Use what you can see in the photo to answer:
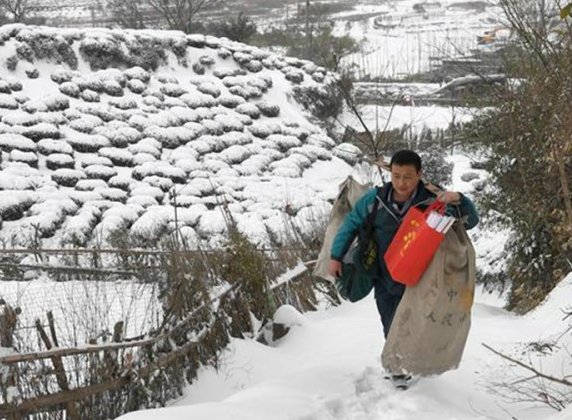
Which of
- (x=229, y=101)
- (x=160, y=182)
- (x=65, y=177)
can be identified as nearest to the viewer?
(x=65, y=177)

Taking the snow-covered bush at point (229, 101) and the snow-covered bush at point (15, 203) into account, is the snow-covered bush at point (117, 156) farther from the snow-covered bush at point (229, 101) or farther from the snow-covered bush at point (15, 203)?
the snow-covered bush at point (229, 101)

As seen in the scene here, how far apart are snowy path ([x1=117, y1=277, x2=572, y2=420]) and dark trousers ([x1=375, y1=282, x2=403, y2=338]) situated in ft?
0.97

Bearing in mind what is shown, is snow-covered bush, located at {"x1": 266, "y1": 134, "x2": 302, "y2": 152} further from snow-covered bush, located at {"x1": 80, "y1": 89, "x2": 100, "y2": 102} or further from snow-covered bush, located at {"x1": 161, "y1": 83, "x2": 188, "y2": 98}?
snow-covered bush, located at {"x1": 80, "y1": 89, "x2": 100, "y2": 102}

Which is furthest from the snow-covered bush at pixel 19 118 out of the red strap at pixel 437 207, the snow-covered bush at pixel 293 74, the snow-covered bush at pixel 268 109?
the red strap at pixel 437 207

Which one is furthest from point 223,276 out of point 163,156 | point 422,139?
point 422,139

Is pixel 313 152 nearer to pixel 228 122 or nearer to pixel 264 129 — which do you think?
pixel 264 129

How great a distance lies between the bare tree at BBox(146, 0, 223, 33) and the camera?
90.4 ft

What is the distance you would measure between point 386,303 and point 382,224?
47 centimetres

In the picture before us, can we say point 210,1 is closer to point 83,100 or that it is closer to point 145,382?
point 83,100

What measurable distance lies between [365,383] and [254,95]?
1305 centimetres

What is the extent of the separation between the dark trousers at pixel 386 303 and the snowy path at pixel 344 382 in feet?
0.97

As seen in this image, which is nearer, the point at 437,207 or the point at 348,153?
the point at 437,207

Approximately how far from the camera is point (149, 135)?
45.9ft

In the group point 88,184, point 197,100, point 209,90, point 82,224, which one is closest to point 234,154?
point 197,100
